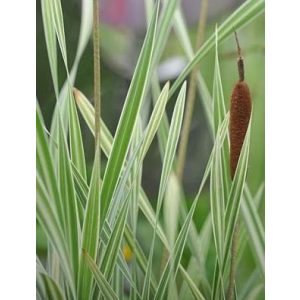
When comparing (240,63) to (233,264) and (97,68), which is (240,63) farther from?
(233,264)

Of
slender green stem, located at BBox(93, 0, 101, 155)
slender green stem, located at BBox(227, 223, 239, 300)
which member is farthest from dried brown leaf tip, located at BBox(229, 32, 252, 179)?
slender green stem, located at BBox(93, 0, 101, 155)

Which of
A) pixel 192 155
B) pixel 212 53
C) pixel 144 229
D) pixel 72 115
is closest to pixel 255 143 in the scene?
pixel 192 155

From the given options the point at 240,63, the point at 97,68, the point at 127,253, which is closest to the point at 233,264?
the point at 127,253

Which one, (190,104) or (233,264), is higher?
(190,104)

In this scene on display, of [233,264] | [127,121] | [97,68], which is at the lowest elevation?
[233,264]

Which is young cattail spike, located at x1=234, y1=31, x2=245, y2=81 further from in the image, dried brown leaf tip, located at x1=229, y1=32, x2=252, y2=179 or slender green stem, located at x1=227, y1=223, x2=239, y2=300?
slender green stem, located at x1=227, y1=223, x2=239, y2=300

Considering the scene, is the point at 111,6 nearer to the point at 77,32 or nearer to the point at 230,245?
the point at 77,32
